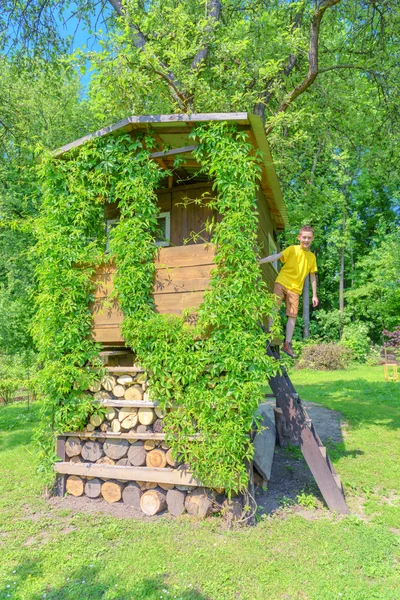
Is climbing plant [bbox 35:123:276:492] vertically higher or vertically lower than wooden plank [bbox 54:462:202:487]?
higher

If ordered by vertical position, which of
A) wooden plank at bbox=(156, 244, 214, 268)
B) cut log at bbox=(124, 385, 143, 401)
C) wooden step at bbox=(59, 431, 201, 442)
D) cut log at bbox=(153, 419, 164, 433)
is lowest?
wooden step at bbox=(59, 431, 201, 442)

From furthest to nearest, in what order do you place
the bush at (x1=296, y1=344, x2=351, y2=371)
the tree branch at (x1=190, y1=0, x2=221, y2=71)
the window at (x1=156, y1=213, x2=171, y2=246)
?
the bush at (x1=296, y1=344, x2=351, y2=371)
the tree branch at (x1=190, y1=0, x2=221, y2=71)
the window at (x1=156, y1=213, x2=171, y2=246)

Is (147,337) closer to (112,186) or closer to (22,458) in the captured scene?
(112,186)

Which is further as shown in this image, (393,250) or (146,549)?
(393,250)

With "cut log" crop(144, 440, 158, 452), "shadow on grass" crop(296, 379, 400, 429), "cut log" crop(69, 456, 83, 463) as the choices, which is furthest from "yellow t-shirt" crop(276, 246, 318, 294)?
"shadow on grass" crop(296, 379, 400, 429)

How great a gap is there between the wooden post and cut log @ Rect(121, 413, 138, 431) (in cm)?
98

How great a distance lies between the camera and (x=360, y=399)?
1298 cm

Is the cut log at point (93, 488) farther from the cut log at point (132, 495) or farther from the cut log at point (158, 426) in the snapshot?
→ the cut log at point (158, 426)

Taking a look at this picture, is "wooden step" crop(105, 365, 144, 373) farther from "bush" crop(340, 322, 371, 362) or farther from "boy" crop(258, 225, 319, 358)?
"bush" crop(340, 322, 371, 362)

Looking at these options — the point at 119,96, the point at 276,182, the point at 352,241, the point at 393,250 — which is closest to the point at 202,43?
the point at 119,96

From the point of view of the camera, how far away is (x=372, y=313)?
1041 inches

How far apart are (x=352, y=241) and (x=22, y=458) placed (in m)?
24.7

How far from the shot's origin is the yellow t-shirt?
6094mm

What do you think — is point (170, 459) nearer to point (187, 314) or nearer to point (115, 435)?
point (115, 435)
